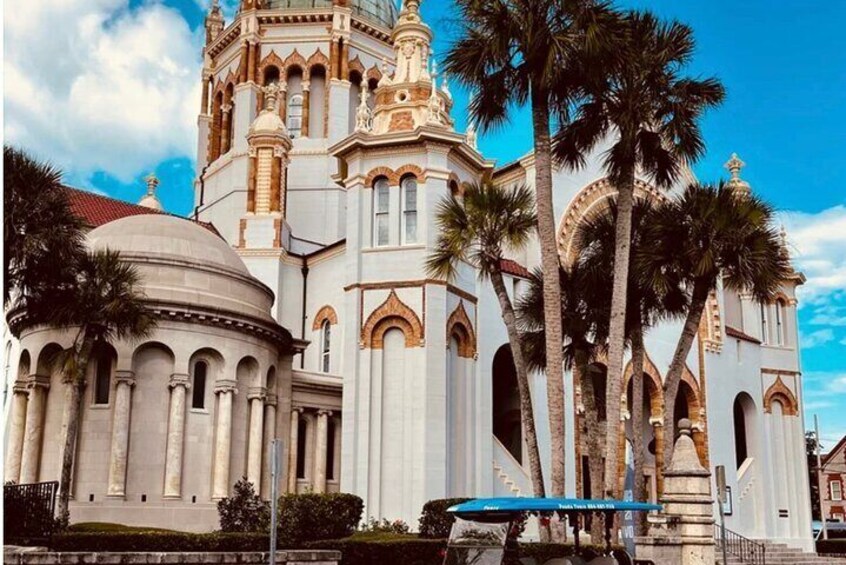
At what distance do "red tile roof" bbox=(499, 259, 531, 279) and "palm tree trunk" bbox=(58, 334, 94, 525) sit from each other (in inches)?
596

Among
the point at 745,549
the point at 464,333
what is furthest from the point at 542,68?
the point at 745,549

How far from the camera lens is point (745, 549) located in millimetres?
39594

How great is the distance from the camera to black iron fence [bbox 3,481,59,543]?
62.4ft

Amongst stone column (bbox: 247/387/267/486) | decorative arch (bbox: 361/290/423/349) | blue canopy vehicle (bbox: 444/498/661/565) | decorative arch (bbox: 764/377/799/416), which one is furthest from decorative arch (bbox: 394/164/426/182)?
decorative arch (bbox: 764/377/799/416)

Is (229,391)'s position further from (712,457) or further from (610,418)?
(712,457)

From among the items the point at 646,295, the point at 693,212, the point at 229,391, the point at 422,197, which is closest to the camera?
the point at 693,212

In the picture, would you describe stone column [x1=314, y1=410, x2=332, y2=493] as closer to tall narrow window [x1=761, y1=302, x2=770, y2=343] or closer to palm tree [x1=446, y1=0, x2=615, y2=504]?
palm tree [x1=446, y1=0, x2=615, y2=504]

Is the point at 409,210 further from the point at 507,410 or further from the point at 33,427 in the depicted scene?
the point at 33,427

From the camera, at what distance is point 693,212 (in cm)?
2538

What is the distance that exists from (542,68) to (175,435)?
14.8 metres

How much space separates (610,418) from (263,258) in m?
21.5

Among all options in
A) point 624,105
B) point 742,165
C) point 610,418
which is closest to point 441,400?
point 610,418

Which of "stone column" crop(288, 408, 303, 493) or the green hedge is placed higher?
"stone column" crop(288, 408, 303, 493)

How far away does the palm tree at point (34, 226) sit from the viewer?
74.3 ft
